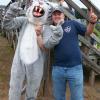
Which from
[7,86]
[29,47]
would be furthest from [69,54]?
[7,86]

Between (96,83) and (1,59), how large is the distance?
3.39 metres

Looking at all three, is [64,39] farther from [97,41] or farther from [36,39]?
[97,41]

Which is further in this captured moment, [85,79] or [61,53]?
[85,79]

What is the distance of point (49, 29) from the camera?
15.0 ft

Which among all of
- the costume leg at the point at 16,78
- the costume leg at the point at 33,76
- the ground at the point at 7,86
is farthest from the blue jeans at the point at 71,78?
the ground at the point at 7,86

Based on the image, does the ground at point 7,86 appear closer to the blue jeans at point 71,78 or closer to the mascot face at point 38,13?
the blue jeans at point 71,78

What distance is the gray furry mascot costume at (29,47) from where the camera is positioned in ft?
15.0

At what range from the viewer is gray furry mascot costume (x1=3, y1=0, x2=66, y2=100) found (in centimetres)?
459

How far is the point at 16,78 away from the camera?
4672 mm

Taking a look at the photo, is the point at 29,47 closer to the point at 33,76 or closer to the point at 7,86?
the point at 33,76

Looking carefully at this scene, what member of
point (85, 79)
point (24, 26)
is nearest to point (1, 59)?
point (85, 79)

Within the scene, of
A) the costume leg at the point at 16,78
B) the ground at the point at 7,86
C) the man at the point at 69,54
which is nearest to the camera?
the man at the point at 69,54

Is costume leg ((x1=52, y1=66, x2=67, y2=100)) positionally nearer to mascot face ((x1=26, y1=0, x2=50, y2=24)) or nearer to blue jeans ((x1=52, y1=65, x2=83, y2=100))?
blue jeans ((x1=52, y1=65, x2=83, y2=100))

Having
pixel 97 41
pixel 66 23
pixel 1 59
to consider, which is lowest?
pixel 1 59
